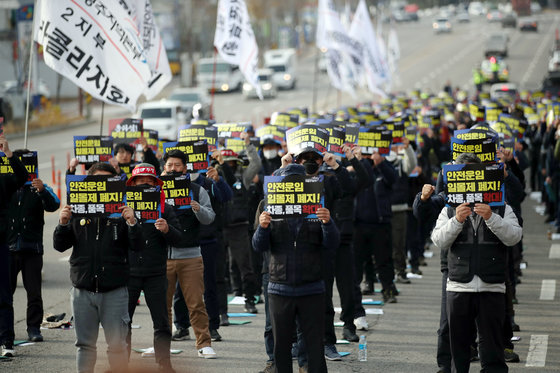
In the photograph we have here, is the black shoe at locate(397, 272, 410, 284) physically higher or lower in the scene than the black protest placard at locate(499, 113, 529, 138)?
lower

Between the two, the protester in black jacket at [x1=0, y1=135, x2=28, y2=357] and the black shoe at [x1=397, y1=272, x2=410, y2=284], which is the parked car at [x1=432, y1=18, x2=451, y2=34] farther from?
the protester in black jacket at [x1=0, y1=135, x2=28, y2=357]

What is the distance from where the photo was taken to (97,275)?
8562mm

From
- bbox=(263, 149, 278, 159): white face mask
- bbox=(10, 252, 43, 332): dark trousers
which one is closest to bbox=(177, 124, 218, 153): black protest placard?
bbox=(263, 149, 278, 159): white face mask

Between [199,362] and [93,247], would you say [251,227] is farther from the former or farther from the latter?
[93,247]

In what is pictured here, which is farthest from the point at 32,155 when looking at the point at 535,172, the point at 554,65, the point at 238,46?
the point at 554,65

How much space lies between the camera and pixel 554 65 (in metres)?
51.7

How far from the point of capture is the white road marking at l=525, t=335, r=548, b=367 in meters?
10.4

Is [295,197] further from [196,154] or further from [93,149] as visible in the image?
[93,149]

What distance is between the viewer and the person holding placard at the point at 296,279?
851cm

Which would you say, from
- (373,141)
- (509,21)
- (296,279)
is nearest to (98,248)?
(296,279)

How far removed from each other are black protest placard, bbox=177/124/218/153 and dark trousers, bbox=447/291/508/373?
15.5ft

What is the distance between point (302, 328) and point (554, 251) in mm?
10541

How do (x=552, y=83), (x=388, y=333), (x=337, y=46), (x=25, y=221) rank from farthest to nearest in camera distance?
(x=552, y=83)
(x=337, y=46)
(x=388, y=333)
(x=25, y=221)

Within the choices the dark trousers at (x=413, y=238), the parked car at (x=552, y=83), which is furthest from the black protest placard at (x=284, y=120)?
the parked car at (x=552, y=83)
